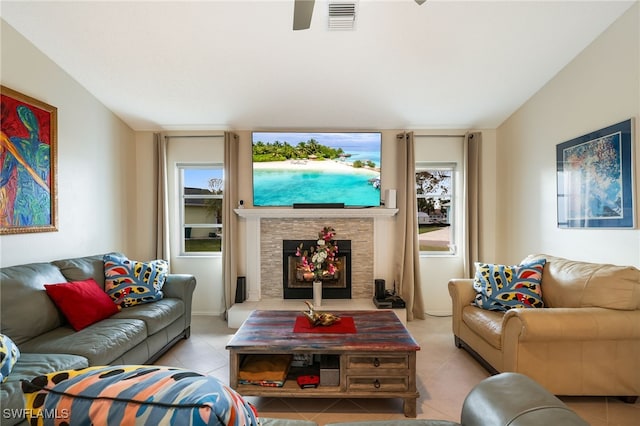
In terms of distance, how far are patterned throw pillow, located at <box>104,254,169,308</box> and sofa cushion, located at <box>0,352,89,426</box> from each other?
37.6 inches

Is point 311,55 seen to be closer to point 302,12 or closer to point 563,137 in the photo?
point 302,12

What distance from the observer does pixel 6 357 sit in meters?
1.72

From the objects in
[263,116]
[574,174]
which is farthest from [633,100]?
[263,116]

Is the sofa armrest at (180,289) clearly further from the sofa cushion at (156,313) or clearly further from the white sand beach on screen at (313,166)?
the white sand beach on screen at (313,166)

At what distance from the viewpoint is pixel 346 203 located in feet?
14.1

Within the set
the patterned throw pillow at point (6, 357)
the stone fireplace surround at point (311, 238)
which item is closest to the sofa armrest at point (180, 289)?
the stone fireplace surround at point (311, 238)

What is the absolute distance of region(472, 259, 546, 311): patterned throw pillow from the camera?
9.18ft

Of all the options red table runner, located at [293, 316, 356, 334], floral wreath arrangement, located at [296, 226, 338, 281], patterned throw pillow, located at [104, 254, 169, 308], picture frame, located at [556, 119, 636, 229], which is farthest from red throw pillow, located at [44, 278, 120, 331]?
picture frame, located at [556, 119, 636, 229]

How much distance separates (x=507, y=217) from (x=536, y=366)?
2.38m

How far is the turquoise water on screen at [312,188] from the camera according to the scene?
4.26m

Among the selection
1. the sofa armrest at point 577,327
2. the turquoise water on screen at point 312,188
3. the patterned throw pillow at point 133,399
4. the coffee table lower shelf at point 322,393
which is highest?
the turquoise water on screen at point 312,188

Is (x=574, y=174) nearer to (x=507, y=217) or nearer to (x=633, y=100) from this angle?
(x=633, y=100)

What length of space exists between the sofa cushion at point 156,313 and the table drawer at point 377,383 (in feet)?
5.55

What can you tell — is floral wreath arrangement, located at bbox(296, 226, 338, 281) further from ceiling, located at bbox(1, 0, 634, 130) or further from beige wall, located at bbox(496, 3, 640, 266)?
beige wall, located at bbox(496, 3, 640, 266)
